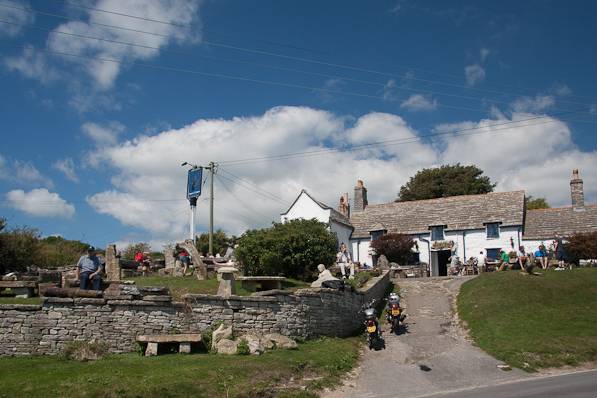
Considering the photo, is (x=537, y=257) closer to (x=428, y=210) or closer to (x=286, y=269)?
(x=428, y=210)

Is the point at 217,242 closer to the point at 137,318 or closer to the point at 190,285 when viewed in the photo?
the point at 190,285

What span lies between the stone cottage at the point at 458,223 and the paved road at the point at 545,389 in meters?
25.2

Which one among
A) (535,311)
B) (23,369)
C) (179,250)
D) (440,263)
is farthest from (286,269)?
(440,263)

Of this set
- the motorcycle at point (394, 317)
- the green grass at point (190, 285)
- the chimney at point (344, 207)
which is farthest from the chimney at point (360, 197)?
the motorcycle at point (394, 317)

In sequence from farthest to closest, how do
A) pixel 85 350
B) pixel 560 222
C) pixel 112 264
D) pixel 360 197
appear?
pixel 360 197 → pixel 560 222 → pixel 112 264 → pixel 85 350

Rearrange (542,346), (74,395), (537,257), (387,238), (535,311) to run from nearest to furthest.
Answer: (74,395) < (542,346) < (535,311) < (537,257) < (387,238)

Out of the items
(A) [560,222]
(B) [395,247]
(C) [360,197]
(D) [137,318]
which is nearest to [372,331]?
(D) [137,318]

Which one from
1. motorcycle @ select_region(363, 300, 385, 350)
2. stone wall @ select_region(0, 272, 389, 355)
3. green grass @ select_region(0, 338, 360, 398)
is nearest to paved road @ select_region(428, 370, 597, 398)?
green grass @ select_region(0, 338, 360, 398)

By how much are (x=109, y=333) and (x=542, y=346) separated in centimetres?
1263

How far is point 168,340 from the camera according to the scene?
13.1 m

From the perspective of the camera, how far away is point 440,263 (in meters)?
40.1

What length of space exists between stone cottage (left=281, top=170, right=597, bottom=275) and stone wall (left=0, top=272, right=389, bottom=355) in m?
22.4

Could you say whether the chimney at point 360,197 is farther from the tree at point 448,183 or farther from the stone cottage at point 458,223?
the tree at point 448,183

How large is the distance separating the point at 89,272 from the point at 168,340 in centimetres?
381
